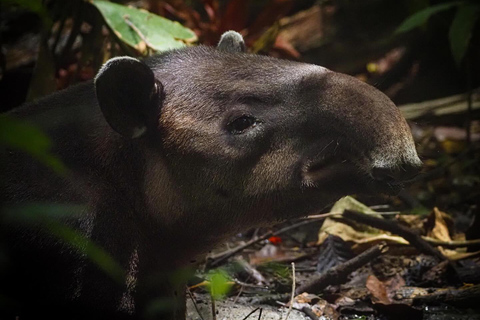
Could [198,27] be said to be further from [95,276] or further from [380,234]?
[95,276]

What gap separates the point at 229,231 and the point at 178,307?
0.68 metres

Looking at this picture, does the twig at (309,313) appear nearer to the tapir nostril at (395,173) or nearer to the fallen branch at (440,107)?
the tapir nostril at (395,173)

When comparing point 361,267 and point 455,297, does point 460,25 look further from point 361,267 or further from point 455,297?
point 455,297

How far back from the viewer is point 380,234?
5.82 metres

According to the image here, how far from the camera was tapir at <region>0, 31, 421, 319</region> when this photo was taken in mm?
3246

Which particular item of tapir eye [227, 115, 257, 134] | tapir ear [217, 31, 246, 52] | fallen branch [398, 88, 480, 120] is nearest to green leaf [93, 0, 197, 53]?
tapir ear [217, 31, 246, 52]

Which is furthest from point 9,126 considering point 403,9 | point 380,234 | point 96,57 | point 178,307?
point 403,9

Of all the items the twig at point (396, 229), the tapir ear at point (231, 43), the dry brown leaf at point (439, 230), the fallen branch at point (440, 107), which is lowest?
the fallen branch at point (440, 107)

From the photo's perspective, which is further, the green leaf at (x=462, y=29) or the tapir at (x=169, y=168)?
the green leaf at (x=462, y=29)

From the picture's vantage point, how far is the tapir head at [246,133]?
10.6 feet

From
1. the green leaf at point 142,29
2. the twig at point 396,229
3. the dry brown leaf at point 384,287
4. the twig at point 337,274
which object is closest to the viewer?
the dry brown leaf at point 384,287

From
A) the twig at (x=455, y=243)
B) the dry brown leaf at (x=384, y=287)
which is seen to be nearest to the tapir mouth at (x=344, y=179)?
the dry brown leaf at (x=384, y=287)

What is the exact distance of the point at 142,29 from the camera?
613cm

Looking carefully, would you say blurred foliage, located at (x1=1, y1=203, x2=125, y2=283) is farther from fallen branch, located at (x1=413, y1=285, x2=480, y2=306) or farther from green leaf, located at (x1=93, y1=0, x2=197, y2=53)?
green leaf, located at (x1=93, y1=0, x2=197, y2=53)
